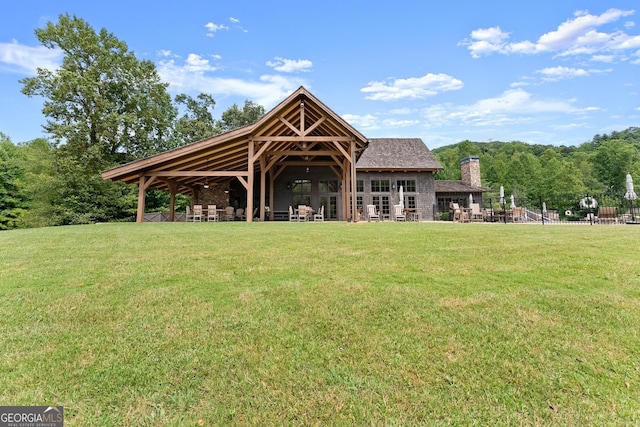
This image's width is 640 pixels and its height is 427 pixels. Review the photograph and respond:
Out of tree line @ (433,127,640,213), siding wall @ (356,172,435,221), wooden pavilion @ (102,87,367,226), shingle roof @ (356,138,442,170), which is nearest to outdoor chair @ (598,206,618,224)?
siding wall @ (356,172,435,221)

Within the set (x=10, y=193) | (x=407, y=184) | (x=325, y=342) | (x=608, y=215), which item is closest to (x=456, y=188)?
(x=407, y=184)

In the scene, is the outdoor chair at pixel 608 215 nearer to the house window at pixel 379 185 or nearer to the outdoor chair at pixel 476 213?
the outdoor chair at pixel 476 213

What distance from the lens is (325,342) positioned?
97.5 inches

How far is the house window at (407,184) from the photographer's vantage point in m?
20.5

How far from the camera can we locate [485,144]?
60.9 meters

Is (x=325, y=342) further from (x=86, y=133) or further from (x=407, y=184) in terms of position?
(x=86, y=133)

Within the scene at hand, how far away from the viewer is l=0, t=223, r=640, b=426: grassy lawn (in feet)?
6.00

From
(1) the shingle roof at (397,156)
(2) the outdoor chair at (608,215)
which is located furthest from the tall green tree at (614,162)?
(1) the shingle roof at (397,156)

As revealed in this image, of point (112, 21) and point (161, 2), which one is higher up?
point (112, 21)

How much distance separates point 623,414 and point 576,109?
50121mm

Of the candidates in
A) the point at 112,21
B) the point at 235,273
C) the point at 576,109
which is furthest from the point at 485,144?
the point at 235,273

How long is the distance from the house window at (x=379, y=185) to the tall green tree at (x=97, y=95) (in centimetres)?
1733

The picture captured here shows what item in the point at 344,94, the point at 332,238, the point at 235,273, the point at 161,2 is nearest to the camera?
the point at 235,273

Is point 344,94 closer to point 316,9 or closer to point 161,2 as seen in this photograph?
point 316,9
